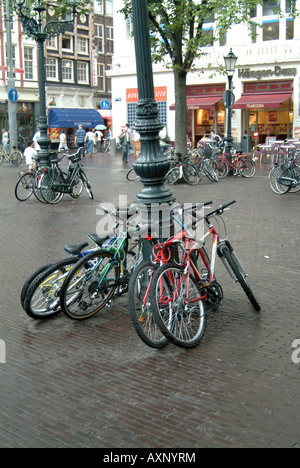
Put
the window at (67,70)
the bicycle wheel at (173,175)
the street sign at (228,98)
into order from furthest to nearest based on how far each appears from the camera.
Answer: the window at (67,70), the street sign at (228,98), the bicycle wheel at (173,175)

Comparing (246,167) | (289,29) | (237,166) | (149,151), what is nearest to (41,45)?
(237,166)

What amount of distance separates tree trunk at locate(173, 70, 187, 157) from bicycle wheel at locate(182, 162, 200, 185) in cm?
122

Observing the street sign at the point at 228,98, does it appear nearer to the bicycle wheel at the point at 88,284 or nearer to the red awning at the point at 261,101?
the red awning at the point at 261,101

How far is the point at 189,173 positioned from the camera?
57.6 feet

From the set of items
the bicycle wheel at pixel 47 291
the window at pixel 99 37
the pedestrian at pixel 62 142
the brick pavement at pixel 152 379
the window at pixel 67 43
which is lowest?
the brick pavement at pixel 152 379

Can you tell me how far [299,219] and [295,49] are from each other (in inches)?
893

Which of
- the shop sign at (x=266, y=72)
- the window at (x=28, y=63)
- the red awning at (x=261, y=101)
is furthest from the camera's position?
the window at (x=28, y=63)

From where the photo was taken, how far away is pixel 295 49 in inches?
1206

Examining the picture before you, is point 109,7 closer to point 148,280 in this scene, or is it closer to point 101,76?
point 101,76

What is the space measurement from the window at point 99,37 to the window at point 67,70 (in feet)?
16.8

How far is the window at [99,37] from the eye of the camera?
5575 cm

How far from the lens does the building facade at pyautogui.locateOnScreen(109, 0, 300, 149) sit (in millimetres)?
30859

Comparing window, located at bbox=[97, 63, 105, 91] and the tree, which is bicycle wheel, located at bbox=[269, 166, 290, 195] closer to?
the tree

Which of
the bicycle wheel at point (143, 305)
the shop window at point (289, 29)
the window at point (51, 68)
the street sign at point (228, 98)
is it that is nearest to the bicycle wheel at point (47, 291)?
the bicycle wheel at point (143, 305)
